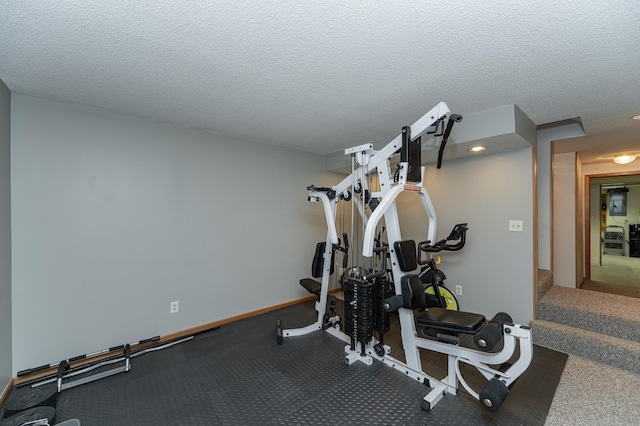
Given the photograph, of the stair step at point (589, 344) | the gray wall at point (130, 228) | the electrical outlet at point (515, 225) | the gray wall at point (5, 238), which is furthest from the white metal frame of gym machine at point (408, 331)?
the gray wall at point (5, 238)

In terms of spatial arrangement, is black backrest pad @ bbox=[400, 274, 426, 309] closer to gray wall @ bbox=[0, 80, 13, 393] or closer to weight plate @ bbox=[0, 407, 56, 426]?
weight plate @ bbox=[0, 407, 56, 426]

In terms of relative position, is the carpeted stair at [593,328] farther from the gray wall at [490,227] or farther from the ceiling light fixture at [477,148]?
the ceiling light fixture at [477,148]

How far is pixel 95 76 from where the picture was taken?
1.93m

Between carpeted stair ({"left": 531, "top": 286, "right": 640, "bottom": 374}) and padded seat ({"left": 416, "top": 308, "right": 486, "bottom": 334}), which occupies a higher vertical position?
padded seat ({"left": 416, "top": 308, "right": 486, "bottom": 334})

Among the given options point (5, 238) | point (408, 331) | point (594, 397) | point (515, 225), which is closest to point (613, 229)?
point (515, 225)

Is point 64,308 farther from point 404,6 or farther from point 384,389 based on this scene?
point 404,6

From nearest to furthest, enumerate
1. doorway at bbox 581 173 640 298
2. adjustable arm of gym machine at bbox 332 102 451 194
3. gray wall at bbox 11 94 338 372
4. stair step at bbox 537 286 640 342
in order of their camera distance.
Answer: adjustable arm of gym machine at bbox 332 102 451 194 < gray wall at bbox 11 94 338 372 < stair step at bbox 537 286 640 342 < doorway at bbox 581 173 640 298

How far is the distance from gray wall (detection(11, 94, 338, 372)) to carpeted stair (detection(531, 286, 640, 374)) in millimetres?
3074

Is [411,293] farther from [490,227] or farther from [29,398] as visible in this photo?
[29,398]

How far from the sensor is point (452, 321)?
6.33 feet

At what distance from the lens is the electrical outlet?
3.00m

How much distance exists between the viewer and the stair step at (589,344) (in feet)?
7.70

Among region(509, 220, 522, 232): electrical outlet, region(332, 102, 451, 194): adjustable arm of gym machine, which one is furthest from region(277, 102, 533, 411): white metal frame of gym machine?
Result: region(509, 220, 522, 232): electrical outlet

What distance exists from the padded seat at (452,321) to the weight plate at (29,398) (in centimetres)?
269
